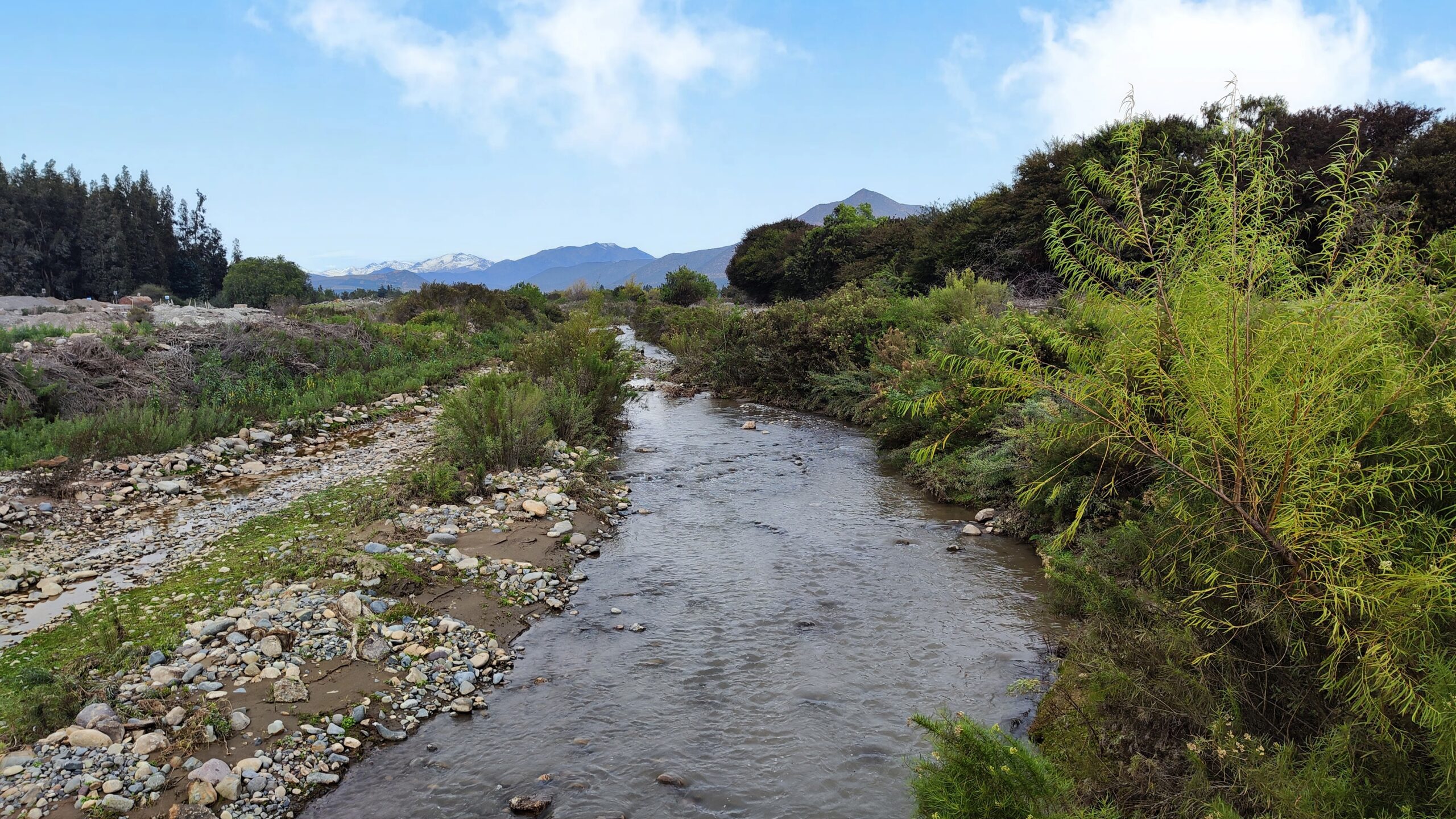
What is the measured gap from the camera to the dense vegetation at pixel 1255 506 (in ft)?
8.10

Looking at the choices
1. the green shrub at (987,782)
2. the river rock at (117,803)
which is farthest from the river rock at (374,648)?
the green shrub at (987,782)

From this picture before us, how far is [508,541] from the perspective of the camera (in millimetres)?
7559

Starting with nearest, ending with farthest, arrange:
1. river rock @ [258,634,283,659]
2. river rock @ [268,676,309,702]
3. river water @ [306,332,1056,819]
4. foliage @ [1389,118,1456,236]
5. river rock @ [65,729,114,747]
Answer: river rock @ [65,729,114,747]
river water @ [306,332,1056,819]
river rock @ [268,676,309,702]
river rock @ [258,634,283,659]
foliage @ [1389,118,1456,236]

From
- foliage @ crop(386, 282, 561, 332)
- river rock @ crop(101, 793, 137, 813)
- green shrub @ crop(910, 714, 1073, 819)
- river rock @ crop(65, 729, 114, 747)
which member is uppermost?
foliage @ crop(386, 282, 561, 332)

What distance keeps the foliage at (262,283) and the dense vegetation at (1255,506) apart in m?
54.9

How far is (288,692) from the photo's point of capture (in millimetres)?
4551

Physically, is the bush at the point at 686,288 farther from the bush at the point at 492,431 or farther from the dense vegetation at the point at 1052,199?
the bush at the point at 492,431

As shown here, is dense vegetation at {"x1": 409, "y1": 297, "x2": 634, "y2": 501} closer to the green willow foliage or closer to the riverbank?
the riverbank

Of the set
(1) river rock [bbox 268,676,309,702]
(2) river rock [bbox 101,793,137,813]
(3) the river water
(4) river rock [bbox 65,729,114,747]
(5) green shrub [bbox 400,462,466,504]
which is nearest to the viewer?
(2) river rock [bbox 101,793,137,813]

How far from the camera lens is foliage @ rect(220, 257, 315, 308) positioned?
5125cm

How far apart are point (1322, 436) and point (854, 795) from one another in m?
2.84

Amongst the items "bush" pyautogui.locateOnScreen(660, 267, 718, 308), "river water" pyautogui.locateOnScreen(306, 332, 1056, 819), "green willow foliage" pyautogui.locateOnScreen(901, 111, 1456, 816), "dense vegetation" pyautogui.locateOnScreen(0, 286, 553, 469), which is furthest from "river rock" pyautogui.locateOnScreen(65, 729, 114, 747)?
"bush" pyautogui.locateOnScreen(660, 267, 718, 308)

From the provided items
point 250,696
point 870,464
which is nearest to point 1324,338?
point 250,696

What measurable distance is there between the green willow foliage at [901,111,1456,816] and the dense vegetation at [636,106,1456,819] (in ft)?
0.04
